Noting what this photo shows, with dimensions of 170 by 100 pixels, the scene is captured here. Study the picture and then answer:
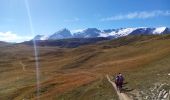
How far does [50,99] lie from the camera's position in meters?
60.1

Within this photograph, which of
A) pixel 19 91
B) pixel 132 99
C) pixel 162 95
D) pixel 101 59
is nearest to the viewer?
pixel 162 95

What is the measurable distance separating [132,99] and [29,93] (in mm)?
37254

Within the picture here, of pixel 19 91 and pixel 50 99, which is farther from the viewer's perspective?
pixel 19 91

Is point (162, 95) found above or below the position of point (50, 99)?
above

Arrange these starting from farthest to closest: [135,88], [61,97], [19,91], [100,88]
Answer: [19,91]
[61,97]
[100,88]
[135,88]

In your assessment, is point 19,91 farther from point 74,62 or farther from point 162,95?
point 74,62

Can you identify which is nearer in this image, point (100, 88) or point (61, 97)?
point (100, 88)

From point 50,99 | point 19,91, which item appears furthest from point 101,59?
point 50,99

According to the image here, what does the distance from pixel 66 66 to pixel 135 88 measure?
99447 mm

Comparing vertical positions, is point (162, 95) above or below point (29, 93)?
above

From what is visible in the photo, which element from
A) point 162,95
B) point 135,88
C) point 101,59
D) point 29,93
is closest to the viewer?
point 162,95

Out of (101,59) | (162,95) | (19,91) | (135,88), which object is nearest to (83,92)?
(135,88)

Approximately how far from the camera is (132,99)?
39938 millimetres

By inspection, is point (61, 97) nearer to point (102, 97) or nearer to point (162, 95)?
point (102, 97)
